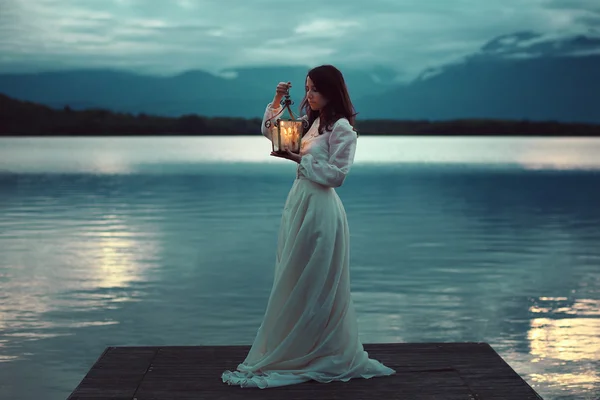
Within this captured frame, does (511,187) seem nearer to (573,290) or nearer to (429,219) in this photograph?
(429,219)

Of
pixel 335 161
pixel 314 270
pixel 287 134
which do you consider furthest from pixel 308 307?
pixel 287 134

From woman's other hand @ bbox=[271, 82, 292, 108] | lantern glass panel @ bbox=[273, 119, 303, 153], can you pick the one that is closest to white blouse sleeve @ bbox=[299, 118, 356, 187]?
lantern glass panel @ bbox=[273, 119, 303, 153]

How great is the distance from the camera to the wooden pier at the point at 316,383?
5238 millimetres

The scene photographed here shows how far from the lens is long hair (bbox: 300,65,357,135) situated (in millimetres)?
5359

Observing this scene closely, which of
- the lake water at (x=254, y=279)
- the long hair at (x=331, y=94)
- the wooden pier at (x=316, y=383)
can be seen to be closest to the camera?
the wooden pier at (x=316, y=383)

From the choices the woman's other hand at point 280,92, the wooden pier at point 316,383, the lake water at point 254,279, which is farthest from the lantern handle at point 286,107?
the lake water at point 254,279

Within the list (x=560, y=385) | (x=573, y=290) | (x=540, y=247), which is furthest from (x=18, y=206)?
(x=560, y=385)

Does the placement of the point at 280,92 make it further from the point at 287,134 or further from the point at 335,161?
the point at 335,161

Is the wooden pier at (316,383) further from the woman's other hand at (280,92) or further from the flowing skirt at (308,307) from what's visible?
the woman's other hand at (280,92)

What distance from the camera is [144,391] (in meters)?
5.30

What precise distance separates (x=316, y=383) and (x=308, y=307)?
0.44 meters

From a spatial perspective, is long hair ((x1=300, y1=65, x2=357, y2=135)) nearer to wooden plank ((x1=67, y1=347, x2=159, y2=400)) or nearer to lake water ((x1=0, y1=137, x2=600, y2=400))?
wooden plank ((x1=67, y1=347, x2=159, y2=400))

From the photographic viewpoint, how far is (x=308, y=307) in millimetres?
5418

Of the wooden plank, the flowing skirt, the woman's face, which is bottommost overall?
the wooden plank
